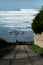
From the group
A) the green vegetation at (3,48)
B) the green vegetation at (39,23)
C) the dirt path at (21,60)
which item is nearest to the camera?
the dirt path at (21,60)

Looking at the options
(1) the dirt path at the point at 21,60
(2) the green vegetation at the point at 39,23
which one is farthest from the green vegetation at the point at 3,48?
(2) the green vegetation at the point at 39,23

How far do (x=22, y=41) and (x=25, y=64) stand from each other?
80.0m

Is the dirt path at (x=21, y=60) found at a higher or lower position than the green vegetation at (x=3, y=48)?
higher

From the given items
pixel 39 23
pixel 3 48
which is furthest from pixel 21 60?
pixel 39 23

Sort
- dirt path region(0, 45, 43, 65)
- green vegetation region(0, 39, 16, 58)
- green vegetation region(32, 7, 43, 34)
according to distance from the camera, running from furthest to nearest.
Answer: green vegetation region(32, 7, 43, 34) → green vegetation region(0, 39, 16, 58) → dirt path region(0, 45, 43, 65)

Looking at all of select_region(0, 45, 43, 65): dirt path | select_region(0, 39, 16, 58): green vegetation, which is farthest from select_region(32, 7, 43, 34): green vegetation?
select_region(0, 45, 43, 65): dirt path

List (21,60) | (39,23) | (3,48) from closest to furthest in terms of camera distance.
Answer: (21,60) < (3,48) < (39,23)

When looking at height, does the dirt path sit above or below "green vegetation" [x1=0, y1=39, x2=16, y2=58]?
above

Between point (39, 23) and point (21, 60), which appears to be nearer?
point (21, 60)

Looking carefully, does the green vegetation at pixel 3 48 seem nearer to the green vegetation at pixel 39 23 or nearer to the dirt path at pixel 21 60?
the dirt path at pixel 21 60

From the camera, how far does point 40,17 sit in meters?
41.4

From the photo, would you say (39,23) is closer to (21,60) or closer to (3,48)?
(3,48)

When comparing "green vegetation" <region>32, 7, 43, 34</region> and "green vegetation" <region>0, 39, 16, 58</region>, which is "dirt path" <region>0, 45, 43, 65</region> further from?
"green vegetation" <region>32, 7, 43, 34</region>

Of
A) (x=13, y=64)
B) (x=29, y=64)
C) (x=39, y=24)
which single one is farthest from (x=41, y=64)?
(x=39, y=24)
